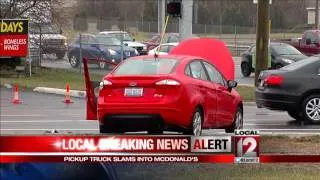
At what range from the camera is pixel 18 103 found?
22.3 meters

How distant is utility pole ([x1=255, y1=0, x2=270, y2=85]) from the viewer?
2294 cm

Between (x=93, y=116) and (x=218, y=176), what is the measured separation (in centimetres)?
614

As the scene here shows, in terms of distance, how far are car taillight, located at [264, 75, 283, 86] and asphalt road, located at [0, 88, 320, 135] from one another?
910mm

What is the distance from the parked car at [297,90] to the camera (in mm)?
15867

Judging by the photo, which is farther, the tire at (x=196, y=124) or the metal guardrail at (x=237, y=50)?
the metal guardrail at (x=237, y=50)

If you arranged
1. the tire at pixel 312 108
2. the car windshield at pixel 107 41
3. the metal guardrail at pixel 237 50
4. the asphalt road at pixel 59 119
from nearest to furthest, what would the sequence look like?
the asphalt road at pixel 59 119 → the tire at pixel 312 108 → the car windshield at pixel 107 41 → the metal guardrail at pixel 237 50

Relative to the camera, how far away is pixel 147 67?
12445 mm

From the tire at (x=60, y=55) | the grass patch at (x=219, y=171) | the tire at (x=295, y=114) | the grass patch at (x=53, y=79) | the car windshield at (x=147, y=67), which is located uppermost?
the car windshield at (x=147, y=67)

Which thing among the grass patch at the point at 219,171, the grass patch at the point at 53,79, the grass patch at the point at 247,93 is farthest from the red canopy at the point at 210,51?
the grass patch at the point at 219,171

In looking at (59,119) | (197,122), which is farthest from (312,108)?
(59,119)

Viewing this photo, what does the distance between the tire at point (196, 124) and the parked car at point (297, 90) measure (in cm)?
391

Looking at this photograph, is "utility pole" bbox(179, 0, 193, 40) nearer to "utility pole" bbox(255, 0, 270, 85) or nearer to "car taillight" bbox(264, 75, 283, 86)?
"utility pole" bbox(255, 0, 270, 85)

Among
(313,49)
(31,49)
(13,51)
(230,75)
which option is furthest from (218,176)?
(313,49)

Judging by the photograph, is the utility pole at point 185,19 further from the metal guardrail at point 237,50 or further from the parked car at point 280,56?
the metal guardrail at point 237,50
